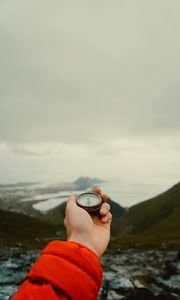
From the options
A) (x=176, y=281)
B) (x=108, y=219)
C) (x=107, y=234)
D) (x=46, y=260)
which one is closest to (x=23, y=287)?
(x=46, y=260)

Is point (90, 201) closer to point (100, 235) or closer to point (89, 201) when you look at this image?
point (89, 201)

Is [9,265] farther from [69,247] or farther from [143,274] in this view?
[69,247]

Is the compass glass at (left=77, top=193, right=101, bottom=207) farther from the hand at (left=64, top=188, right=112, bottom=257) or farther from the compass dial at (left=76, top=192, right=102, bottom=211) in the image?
the hand at (left=64, top=188, right=112, bottom=257)

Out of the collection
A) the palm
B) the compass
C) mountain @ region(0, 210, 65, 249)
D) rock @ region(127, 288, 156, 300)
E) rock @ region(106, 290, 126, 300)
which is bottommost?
mountain @ region(0, 210, 65, 249)

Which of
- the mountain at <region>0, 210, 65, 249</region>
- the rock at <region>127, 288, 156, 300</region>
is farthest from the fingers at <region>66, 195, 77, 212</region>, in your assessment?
the mountain at <region>0, 210, 65, 249</region>

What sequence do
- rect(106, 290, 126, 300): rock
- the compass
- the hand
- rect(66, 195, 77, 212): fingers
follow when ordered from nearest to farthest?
the hand < rect(66, 195, 77, 212): fingers < the compass < rect(106, 290, 126, 300): rock
